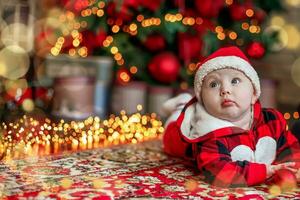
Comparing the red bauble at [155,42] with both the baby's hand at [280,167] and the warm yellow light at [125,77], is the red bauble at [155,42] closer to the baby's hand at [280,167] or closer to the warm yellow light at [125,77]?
the warm yellow light at [125,77]

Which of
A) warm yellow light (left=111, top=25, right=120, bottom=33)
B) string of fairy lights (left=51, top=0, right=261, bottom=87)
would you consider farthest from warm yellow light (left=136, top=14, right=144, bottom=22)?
warm yellow light (left=111, top=25, right=120, bottom=33)

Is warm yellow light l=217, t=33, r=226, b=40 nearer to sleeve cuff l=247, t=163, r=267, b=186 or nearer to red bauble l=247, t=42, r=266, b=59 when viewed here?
red bauble l=247, t=42, r=266, b=59

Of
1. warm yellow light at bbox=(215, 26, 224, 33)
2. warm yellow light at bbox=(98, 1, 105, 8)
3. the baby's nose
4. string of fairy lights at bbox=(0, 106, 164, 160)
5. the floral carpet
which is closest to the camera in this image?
the floral carpet

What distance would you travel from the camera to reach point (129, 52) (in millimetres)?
2512

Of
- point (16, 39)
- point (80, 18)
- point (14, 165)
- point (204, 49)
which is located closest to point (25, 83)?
point (80, 18)

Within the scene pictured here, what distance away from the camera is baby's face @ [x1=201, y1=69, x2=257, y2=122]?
1.35 metres

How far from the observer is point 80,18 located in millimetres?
2508

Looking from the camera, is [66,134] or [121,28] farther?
[121,28]

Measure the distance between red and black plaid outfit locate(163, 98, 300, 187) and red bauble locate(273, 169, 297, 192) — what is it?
3cm

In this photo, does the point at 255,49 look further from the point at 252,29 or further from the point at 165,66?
the point at 165,66

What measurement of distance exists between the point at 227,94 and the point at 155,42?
1174mm

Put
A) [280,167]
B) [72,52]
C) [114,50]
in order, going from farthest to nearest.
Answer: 1. [72,52]
2. [114,50]
3. [280,167]

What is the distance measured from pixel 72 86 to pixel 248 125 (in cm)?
127

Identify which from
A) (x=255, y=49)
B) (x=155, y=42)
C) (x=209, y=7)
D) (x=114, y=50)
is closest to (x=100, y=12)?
(x=114, y=50)
